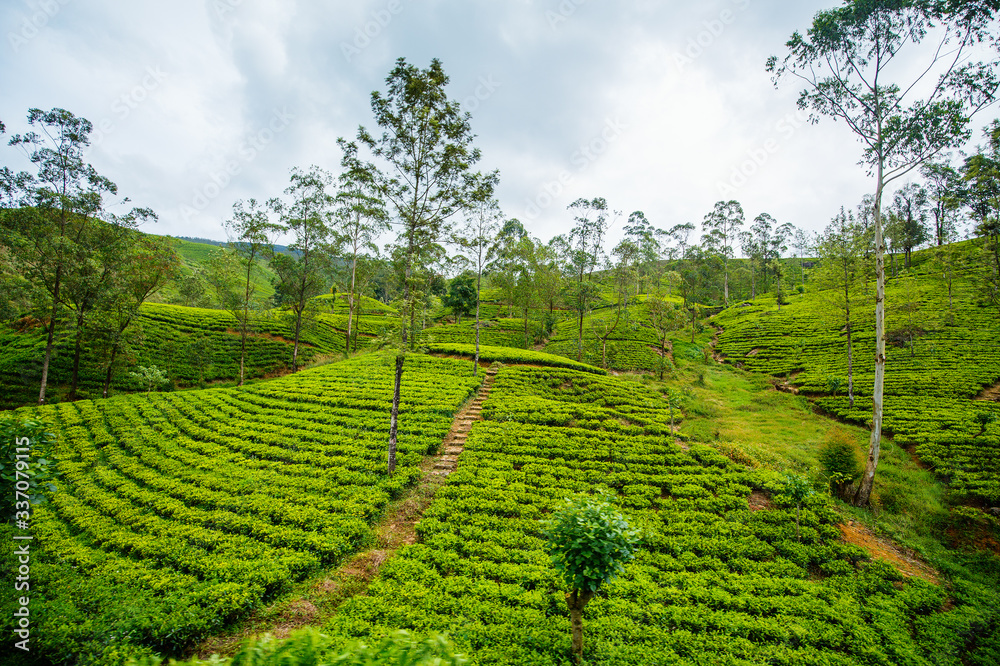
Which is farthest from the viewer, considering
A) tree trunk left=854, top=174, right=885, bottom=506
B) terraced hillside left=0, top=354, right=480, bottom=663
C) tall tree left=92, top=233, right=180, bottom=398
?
tall tree left=92, top=233, right=180, bottom=398

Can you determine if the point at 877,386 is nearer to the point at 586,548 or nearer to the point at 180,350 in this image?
the point at 586,548

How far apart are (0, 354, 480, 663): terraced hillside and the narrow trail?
0.40 m

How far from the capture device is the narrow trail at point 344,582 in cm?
716

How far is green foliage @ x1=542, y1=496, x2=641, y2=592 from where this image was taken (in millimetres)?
6207

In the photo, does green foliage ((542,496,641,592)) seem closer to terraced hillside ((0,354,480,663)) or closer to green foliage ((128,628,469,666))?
green foliage ((128,628,469,666))

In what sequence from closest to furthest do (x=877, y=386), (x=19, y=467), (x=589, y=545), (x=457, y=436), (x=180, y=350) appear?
(x=589, y=545) < (x=19, y=467) < (x=877, y=386) < (x=457, y=436) < (x=180, y=350)

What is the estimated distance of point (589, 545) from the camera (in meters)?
6.31

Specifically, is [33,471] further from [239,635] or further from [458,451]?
[458,451]

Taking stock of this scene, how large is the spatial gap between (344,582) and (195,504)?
6834mm

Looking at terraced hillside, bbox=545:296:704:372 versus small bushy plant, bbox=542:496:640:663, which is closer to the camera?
small bushy plant, bbox=542:496:640:663

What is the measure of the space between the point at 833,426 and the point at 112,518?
3369cm

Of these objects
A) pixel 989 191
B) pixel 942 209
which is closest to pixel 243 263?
pixel 989 191

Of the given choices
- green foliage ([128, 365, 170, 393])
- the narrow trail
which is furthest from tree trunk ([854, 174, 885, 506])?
green foliage ([128, 365, 170, 393])

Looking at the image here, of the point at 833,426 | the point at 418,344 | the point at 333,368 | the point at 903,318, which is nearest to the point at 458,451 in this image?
the point at 418,344
